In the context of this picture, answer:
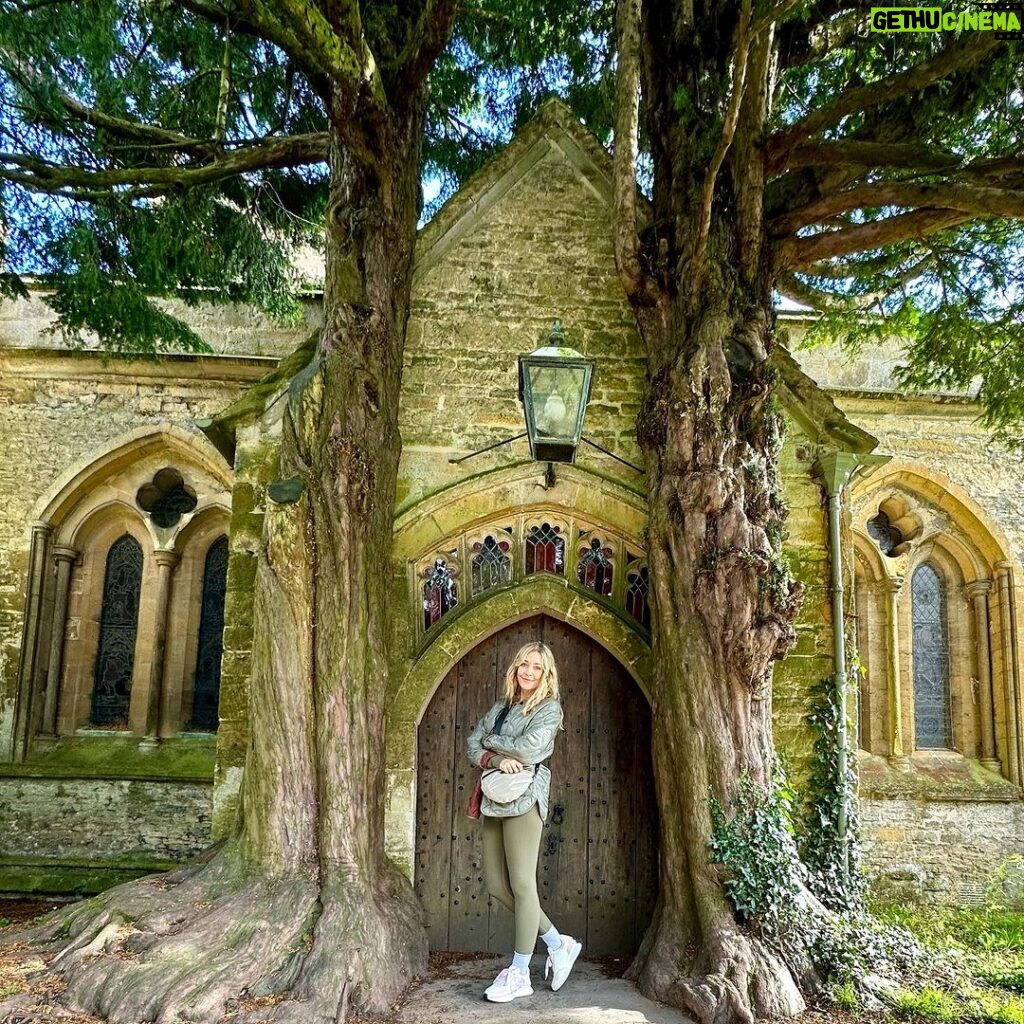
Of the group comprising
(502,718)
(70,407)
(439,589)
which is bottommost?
(502,718)

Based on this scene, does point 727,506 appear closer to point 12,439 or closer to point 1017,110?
point 1017,110

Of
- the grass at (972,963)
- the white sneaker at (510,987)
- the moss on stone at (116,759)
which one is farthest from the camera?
the moss on stone at (116,759)

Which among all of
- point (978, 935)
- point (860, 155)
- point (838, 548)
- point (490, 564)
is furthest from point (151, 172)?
point (978, 935)

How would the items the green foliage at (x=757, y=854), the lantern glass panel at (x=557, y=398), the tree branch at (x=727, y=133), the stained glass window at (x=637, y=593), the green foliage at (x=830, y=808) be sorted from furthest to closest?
1. the stained glass window at (x=637, y=593)
2. the green foliage at (x=830, y=808)
3. the lantern glass panel at (x=557, y=398)
4. the tree branch at (x=727, y=133)
5. the green foliage at (x=757, y=854)

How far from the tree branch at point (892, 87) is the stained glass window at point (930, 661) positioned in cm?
578

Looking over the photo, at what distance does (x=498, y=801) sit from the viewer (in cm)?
489

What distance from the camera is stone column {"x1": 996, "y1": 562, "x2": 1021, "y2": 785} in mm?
9453

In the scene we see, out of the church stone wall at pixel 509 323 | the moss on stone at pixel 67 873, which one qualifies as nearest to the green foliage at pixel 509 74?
the church stone wall at pixel 509 323

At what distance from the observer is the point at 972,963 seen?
568 centimetres

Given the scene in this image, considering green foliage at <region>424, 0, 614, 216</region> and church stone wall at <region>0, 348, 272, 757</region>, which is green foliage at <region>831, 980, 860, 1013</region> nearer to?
green foliage at <region>424, 0, 614, 216</region>

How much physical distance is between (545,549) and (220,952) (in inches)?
125

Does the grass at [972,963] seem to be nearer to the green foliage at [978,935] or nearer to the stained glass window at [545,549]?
the green foliage at [978,935]

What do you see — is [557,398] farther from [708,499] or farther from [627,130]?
[627,130]

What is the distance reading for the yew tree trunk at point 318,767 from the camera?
4.51 m
